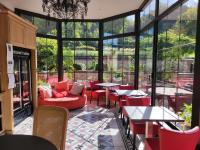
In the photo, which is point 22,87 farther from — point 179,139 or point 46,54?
point 179,139

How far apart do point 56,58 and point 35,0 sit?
2660mm

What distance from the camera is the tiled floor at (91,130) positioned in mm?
3705

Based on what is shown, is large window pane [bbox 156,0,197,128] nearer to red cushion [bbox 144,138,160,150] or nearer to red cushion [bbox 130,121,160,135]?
red cushion [bbox 130,121,160,135]

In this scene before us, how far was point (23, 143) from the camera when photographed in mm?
1723

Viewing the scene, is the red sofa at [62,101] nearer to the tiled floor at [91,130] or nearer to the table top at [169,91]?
the tiled floor at [91,130]

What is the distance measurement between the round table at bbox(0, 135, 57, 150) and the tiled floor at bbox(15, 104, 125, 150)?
1.87 metres

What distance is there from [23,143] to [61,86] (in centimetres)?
552

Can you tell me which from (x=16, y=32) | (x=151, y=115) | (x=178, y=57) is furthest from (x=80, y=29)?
(x=151, y=115)

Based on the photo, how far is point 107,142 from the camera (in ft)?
12.6

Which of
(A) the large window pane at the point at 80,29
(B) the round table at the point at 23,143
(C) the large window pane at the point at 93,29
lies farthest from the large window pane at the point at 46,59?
(B) the round table at the point at 23,143

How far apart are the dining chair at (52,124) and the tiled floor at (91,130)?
1532 millimetres

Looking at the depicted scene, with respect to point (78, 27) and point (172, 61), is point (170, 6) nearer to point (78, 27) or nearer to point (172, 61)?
point (172, 61)

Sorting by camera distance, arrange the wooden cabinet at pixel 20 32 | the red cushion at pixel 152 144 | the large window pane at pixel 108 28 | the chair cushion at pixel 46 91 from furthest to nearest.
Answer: the large window pane at pixel 108 28
the chair cushion at pixel 46 91
the wooden cabinet at pixel 20 32
the red cushion at pixel 152 144

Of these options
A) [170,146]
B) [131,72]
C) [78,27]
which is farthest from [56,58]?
[170,146]
